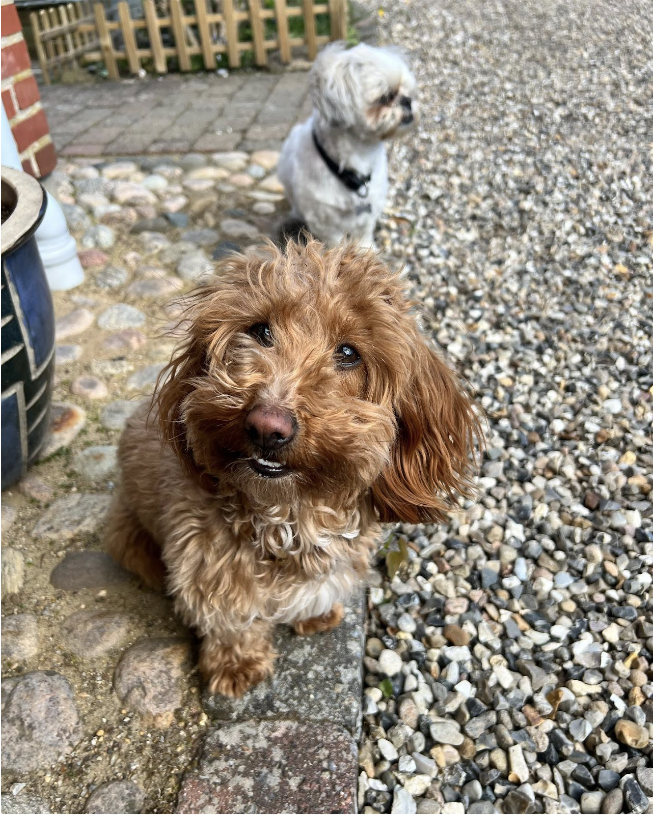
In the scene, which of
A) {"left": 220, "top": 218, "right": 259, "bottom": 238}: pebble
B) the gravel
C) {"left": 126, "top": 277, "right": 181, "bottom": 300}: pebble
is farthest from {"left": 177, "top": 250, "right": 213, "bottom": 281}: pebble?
the gravel

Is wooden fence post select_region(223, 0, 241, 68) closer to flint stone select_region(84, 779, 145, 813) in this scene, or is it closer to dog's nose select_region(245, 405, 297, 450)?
dog's nose select_region(245, 405, 297, 450)

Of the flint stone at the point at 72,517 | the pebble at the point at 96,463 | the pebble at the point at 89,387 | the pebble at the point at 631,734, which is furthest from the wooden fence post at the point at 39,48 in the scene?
the pebble at the point at 631,734

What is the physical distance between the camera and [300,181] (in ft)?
15.1

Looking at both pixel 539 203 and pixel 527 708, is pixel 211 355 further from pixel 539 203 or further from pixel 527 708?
pixel 539 203

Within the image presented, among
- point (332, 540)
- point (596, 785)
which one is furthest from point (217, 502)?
point (596, 785)

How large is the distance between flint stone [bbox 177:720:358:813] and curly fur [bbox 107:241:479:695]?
0.19 m

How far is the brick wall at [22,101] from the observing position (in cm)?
438

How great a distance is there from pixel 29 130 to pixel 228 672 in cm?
428

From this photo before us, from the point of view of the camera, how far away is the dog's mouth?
171 cm

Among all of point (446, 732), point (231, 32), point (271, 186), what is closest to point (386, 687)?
point (446, 732)

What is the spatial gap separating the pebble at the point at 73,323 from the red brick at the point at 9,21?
1.95m

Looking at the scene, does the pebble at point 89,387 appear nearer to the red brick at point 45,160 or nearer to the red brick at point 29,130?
the red brick at point 29,130

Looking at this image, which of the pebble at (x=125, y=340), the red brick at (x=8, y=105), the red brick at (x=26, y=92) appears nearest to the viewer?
the pebble at (x=125, y=340)

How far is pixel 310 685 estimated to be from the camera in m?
2.31
